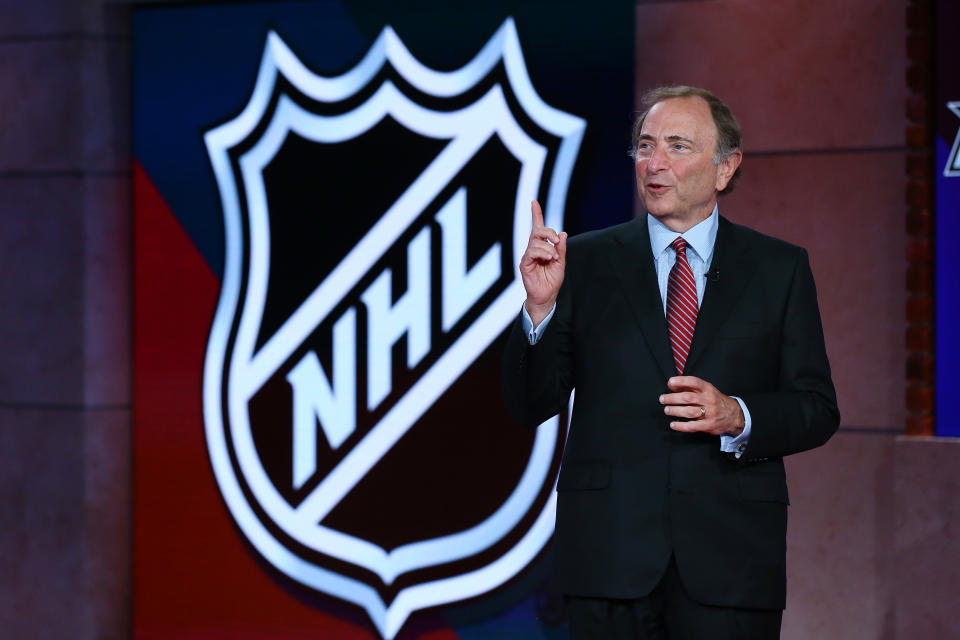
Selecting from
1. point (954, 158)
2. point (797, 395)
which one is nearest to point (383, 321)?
point (954, 158)

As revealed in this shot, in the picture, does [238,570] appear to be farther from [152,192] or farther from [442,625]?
[152,192]

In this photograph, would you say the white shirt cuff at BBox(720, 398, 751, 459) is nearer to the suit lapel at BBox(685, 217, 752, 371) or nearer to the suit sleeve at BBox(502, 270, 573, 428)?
the suit lapel at BBox(685, 217, 752, 371)

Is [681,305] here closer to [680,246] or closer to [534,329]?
[680,246]

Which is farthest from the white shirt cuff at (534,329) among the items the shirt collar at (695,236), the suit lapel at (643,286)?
the shirt collar at (695,236)

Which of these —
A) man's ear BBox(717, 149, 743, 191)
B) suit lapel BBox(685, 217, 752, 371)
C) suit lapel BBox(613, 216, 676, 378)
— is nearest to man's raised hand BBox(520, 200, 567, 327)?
suit lapel BBox(613, 216, 676, 378)

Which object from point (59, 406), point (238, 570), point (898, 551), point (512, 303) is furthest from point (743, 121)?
point (59, 406)

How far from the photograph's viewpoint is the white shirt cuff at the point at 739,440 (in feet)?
7.51

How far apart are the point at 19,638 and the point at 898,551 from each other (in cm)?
336

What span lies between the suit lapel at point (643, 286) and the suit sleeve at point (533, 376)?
6.3 inches

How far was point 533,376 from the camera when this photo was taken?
7.70 feet

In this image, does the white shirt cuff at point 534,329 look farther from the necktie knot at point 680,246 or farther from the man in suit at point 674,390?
the necktie knot at point 680,246

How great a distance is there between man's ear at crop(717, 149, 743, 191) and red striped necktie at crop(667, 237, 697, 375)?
163 mm

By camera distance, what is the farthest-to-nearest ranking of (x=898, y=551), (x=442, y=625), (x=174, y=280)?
1. (x=174, y=280)
2. (x=442, y=625)
3. (x=898, y=551)

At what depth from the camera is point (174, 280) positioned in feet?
15.6
